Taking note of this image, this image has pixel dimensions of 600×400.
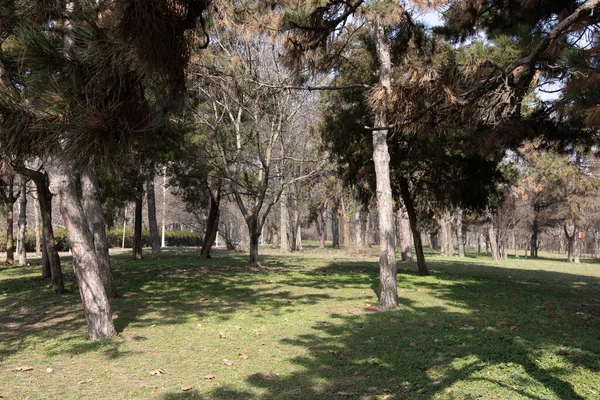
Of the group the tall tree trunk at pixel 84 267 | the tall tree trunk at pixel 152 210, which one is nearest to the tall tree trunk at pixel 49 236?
the tall tree trunk at pixel 84 267

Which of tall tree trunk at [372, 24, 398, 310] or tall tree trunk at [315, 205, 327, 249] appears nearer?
tall tree trunk at [372, 24, 398, 310]

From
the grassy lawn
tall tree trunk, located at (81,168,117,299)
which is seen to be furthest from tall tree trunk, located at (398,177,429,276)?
tall tree trunk, located at (81,168,117,299)

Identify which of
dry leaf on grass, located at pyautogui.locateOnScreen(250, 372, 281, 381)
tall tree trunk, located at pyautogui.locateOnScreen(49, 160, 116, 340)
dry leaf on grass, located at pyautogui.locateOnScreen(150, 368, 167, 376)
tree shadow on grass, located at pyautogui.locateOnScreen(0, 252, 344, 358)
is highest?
tall tree trunk, located at pyautogui.locateOnScreen(49, 160, 116, 340)

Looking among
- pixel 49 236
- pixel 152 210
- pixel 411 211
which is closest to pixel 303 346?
pixel 49 236

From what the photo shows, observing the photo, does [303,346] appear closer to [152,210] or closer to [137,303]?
[137,303]

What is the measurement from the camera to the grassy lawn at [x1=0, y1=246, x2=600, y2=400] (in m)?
4.31

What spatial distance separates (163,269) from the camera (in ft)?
51.2

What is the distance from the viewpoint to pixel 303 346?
5.99 meters

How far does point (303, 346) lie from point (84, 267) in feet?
10.2

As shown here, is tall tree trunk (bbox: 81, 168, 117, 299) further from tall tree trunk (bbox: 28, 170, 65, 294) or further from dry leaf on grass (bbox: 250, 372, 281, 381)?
dry leaf on grass (bbox: 250, 372, 281, 381)

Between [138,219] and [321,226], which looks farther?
[321,226]

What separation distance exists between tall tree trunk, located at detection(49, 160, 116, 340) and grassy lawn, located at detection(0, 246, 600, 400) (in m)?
0.30

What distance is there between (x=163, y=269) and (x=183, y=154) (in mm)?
4023

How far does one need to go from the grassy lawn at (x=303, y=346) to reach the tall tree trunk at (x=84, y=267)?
30 centimetres
